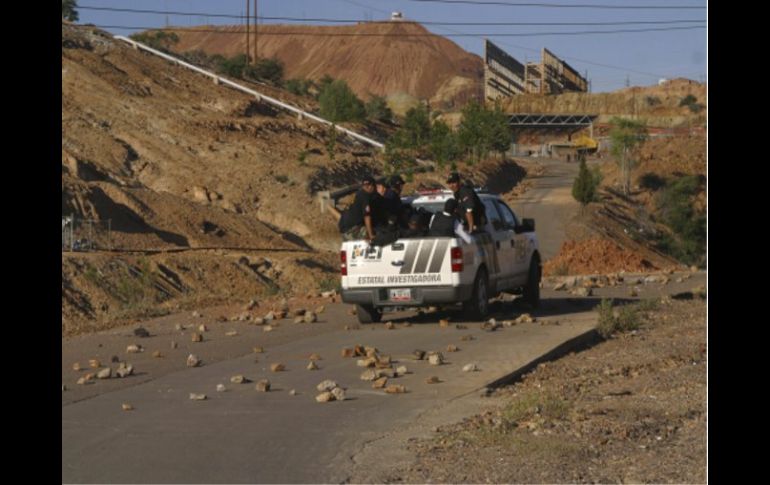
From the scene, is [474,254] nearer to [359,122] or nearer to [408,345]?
[408,345]

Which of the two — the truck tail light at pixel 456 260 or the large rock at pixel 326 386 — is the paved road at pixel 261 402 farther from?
the truck tail light at pixel 456 260

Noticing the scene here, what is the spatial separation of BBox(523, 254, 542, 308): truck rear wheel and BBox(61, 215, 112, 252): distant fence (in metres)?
17.3

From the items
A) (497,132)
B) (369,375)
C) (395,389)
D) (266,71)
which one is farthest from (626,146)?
(395,389)

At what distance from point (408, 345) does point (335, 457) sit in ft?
22.4

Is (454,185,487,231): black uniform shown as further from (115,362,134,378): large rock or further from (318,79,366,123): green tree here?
(318,79,366,123): green tree

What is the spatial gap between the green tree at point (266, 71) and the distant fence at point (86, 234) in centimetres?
5740

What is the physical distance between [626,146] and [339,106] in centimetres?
2040

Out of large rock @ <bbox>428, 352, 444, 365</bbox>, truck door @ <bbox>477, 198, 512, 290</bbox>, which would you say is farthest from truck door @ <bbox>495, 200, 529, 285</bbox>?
large rock @ <bbox>428, 352, 444, 365</bbox>

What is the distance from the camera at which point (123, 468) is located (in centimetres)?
869

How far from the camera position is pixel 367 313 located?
61.0 ft

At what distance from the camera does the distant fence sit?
35.0 meters

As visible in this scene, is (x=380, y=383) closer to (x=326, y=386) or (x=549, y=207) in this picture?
(x=326, y=386)

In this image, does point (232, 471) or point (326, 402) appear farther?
point (326, 402)
